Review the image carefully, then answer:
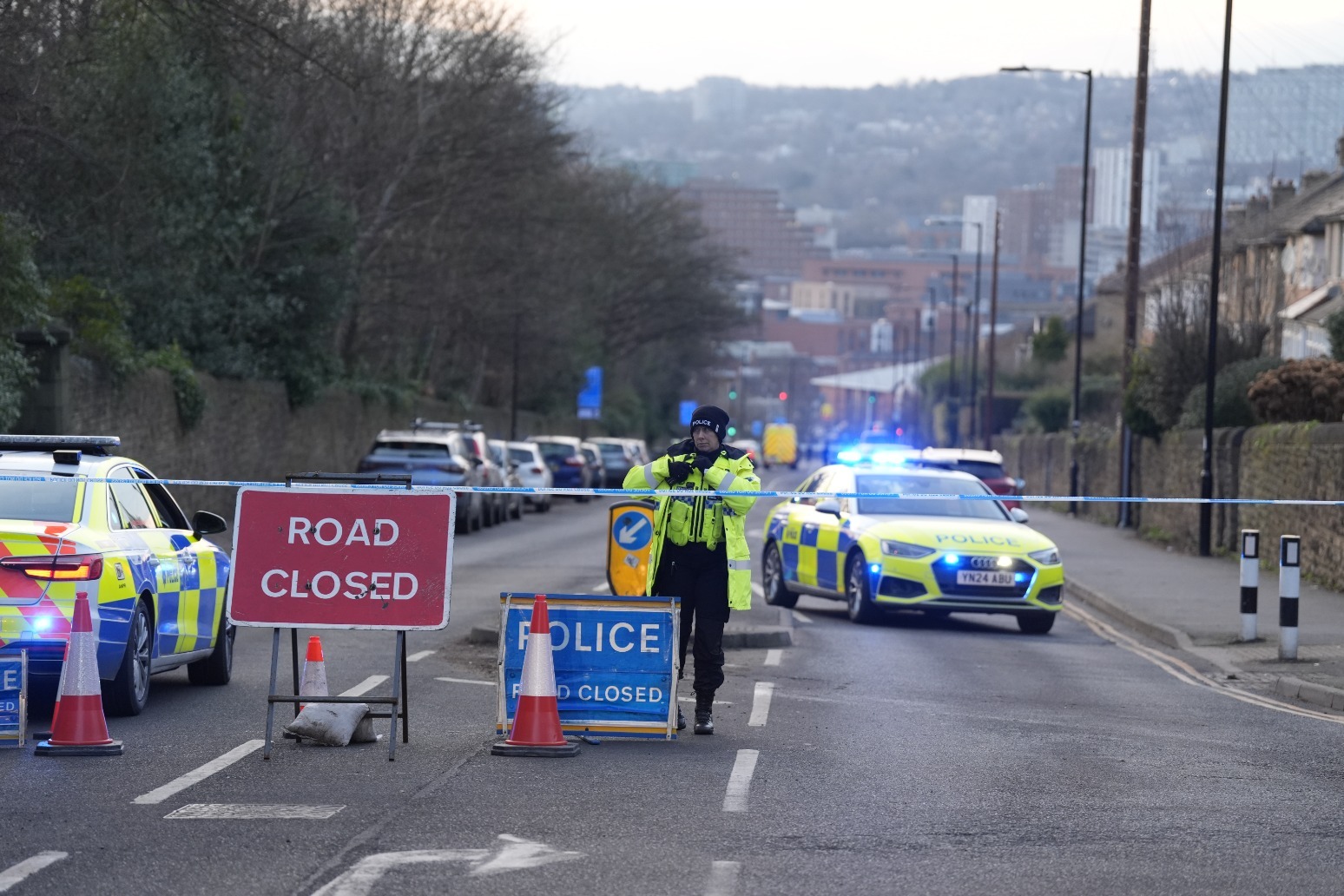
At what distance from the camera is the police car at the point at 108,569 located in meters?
10.0

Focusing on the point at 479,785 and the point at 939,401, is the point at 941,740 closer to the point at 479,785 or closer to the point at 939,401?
the point at 479,785

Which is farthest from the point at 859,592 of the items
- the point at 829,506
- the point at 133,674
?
the point at 133,674

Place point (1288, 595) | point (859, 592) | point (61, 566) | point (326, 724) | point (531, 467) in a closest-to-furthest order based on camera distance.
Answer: point (326, 724) → point (61, 566) → point (1288, 595) → point (859, 592) → point (531, 467)

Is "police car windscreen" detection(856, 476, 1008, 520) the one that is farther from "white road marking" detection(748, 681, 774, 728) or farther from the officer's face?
the officer's face

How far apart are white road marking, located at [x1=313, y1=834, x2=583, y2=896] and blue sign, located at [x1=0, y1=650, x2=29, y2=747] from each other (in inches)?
124

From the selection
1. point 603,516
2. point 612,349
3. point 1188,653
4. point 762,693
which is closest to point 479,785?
point 762,693

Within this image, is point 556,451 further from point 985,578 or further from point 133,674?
point 133,674

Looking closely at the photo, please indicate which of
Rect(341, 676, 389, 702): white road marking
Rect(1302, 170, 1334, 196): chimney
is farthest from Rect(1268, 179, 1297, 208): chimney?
Rect(341, 676, 389, 702): white road marking

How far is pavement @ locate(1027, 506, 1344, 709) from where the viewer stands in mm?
14789

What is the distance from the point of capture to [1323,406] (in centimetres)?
2795

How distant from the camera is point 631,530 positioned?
15.5m

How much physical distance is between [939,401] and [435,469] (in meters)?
75.2

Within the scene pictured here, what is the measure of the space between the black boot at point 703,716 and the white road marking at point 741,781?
56 centimetres

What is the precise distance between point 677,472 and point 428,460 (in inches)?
891
